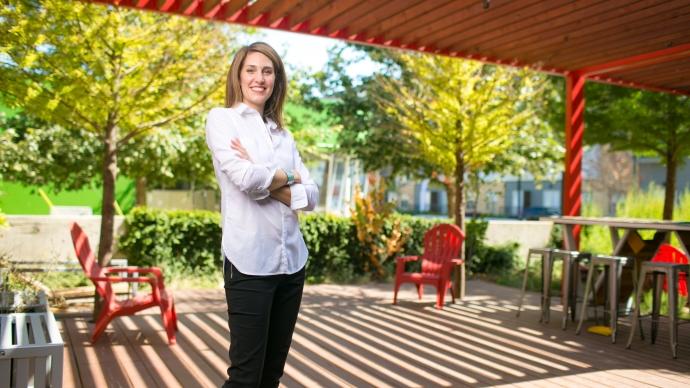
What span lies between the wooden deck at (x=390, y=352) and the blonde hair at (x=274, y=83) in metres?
2.03

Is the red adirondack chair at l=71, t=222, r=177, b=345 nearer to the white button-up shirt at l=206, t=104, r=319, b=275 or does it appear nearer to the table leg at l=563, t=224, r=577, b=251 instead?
the white button-up shirt at l=206, t=104, r=319, b=275

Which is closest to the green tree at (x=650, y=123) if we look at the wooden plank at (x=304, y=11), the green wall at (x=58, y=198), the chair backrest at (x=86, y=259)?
the wooden plank at (x=304, y=11)

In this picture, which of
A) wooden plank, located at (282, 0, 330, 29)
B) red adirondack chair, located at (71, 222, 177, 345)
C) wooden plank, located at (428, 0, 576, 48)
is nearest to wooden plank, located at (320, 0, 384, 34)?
wooden plank, located at (282, 0, 330, 29)

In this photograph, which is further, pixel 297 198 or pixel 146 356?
pixel 146 356

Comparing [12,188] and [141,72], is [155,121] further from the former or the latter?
[12,188]

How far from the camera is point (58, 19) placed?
16.6 ft

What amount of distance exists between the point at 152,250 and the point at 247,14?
3.59 meters

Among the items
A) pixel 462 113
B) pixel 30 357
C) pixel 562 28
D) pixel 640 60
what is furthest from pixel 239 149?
pixel 640 60

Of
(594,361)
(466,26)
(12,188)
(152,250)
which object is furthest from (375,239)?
(12,188)

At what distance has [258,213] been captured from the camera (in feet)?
6.85

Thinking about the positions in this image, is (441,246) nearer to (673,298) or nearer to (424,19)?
(424,19)

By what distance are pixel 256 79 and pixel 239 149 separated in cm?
26

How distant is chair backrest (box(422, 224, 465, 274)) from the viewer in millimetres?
6980

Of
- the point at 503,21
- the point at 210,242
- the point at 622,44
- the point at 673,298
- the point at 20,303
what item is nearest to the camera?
the point at 20,303
